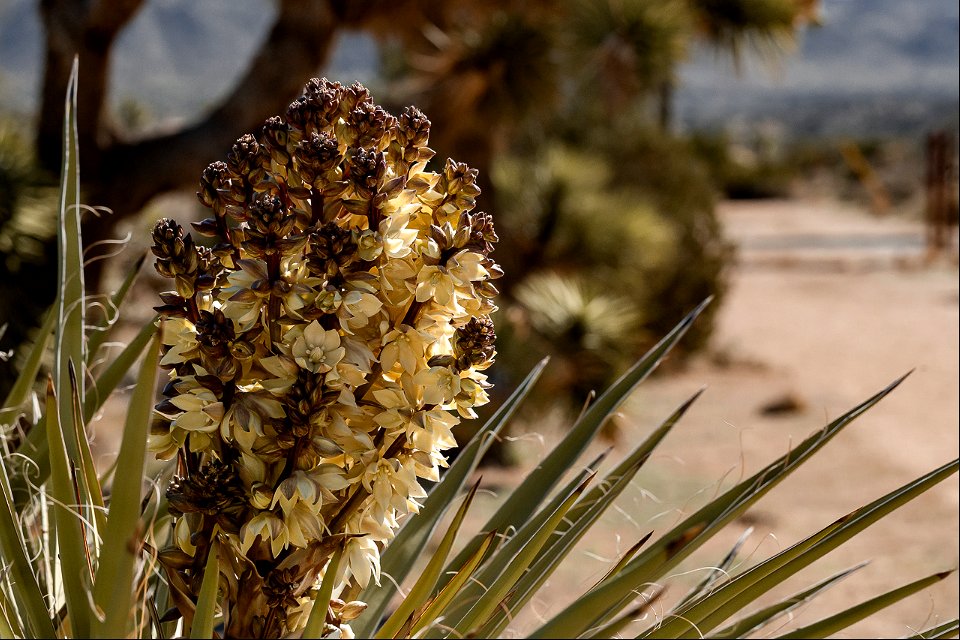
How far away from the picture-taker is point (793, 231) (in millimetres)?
18750

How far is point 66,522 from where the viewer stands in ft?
3.08

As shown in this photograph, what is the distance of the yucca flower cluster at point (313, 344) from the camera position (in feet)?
2.82

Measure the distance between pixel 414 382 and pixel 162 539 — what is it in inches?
30.5

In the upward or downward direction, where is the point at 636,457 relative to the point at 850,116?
upward

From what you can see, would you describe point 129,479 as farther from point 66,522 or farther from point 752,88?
point 752,88

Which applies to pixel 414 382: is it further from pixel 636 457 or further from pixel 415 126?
pixel 636 457

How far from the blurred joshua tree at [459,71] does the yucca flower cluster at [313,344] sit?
3.59m

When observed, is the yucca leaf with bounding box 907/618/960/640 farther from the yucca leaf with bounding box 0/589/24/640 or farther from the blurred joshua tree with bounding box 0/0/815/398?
the blurred joshua tree with bounding box 0/0/815/398

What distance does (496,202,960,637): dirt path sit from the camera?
340 cm

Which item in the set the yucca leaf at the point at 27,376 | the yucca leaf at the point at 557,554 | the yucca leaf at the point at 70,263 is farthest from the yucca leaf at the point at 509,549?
the yucca leaf at the point at 27,376

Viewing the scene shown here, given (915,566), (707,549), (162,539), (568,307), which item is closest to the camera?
(162,539)

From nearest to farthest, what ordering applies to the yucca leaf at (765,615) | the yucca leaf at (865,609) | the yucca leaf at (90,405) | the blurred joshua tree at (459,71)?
the yucca leaf at (865,609) < the yucca leaf at (765,615) < the yucca leaf at (90,405) < the blurred joshua tree at (459,71)

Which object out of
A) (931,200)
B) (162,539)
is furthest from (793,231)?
(162,539)

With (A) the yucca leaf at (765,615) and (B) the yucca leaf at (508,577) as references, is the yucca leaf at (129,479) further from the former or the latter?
(A) the yucca leaf at (765,615)
